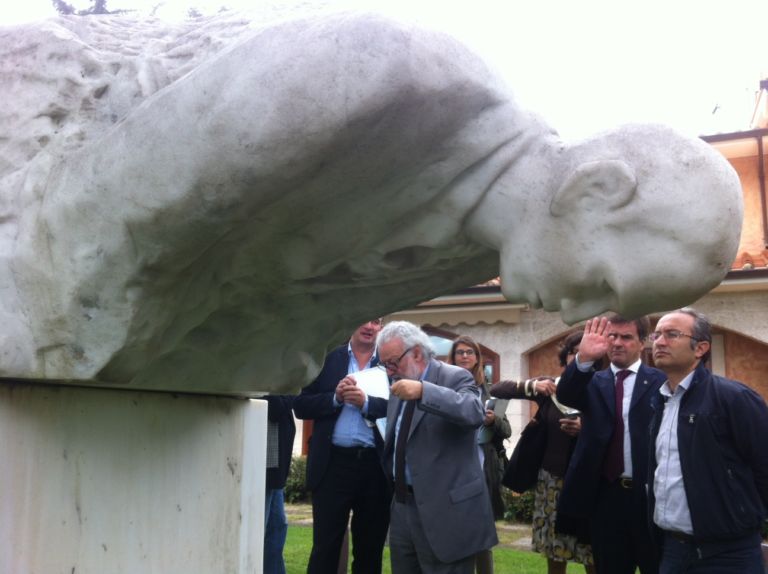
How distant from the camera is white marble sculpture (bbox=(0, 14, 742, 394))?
0.86m

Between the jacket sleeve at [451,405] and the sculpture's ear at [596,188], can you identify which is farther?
the jacket sleeve at [451,405]

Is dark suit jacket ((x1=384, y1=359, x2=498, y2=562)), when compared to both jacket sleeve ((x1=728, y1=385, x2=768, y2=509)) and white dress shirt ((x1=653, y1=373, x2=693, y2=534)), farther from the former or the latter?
jacket sleeve ((x1=728, y1=385, x2=768, y2=509))

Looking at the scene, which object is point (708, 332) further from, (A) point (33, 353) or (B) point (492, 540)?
(A) point (33, 353)

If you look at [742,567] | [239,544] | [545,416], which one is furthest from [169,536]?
[545,416]

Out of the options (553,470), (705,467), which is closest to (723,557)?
(705,467)

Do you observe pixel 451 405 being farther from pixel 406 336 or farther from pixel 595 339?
pixel 595 339

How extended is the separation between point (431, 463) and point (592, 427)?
82cm

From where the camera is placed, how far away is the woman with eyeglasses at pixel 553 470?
14.0ft

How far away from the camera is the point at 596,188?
90 centimetres

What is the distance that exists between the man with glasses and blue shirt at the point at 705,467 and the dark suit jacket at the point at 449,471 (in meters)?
0.74

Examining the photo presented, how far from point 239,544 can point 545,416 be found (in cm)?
328

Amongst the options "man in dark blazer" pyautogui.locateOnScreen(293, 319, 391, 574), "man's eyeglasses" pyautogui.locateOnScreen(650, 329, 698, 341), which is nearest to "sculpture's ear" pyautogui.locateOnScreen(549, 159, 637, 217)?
"man's eyeglasses" pyautogui.locateOnScreen(650, 329, 698, 341)

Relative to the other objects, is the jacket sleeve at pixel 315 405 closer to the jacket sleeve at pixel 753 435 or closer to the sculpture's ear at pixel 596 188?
the jacket sleeve at pixel 753 435

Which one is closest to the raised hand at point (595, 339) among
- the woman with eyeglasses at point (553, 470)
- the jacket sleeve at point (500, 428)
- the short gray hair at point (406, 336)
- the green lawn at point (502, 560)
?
the short gray hair at point (406, 336)
